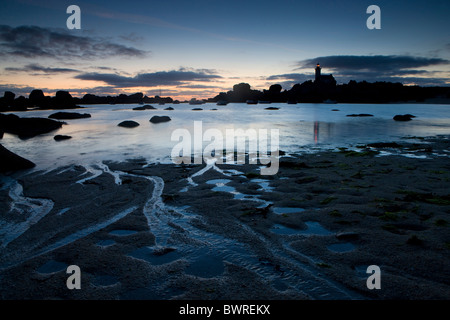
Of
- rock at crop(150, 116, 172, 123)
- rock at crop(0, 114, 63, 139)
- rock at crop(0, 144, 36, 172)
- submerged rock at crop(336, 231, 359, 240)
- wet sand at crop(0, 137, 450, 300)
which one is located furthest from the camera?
rock at crop(150, 116, 172, 123)

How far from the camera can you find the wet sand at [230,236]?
336 centimetres

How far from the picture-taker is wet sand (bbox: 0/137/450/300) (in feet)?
11.0

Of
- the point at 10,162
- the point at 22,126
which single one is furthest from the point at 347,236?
the point at 22,126

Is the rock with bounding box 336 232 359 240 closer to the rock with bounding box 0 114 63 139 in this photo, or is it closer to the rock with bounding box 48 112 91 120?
the rock with bounding box 0 114 63 139

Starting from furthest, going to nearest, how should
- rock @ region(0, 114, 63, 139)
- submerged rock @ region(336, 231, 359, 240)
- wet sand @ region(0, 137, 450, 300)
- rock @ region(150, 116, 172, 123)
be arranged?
rock @ region(150, 116, 172, 123) → rock @ region(0, 114, 63, 139) → submerged rock @ region(336, 231, 359, 240) → wet sand @ region(0, 137, 450, 300)

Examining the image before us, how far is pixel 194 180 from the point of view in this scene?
8680mm

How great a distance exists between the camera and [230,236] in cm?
480

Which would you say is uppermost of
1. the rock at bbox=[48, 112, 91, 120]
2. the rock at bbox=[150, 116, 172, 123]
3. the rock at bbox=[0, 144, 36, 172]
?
the rock at bbox=[48, 112, 91, 120]

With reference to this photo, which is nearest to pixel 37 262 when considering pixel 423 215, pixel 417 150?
pixel 423 215

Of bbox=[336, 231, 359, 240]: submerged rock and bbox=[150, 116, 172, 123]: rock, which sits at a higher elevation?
bbox=[150, 116, 172, 123]: rock

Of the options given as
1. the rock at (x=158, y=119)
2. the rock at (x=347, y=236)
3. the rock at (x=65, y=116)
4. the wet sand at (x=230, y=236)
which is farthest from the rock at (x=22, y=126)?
the rock at (x=347, y=236)

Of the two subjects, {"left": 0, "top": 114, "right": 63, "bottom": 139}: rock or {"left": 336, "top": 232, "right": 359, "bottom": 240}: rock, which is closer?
{"left": 336, "top": 232, "right": 359, "bottom": 240}: rock

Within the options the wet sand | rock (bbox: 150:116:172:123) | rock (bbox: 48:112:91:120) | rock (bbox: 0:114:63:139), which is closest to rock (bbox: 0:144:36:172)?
the wet sand

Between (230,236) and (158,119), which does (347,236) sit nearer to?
(230,236)
